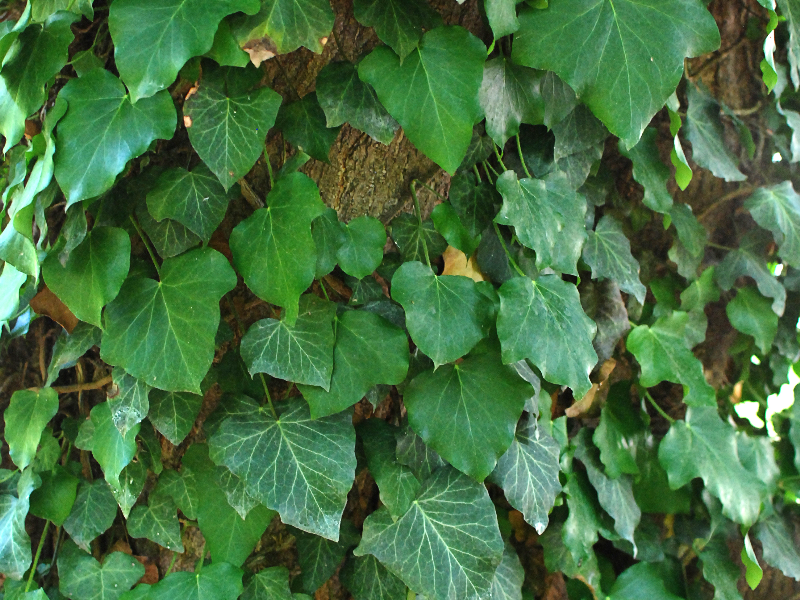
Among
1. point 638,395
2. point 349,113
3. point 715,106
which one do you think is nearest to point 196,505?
point 349,113

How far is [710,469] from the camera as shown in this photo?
1189mm

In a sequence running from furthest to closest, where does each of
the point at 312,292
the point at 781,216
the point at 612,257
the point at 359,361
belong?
the point at 781,216 → the point at 612,257 → the point at 312,292 → the point at 359,361

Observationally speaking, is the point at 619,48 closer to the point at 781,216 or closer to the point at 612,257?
the point at 612,257

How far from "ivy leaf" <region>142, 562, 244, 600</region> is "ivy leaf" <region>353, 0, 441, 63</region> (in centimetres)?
74

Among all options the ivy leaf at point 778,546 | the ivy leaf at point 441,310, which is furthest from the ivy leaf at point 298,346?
the ivy leaf at point 778,546

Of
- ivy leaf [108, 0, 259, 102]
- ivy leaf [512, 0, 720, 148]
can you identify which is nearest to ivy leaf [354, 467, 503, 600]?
ivy leaf [512, 0, 720, 148]

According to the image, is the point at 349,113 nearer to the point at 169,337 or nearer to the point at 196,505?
the point at 169,337

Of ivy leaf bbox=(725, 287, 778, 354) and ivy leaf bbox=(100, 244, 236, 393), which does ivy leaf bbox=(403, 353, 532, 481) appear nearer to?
ivy leaf bbox=(100, 244, 236, 393)

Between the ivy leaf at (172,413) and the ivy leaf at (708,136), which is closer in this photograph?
the ivy leaf at (172,413)

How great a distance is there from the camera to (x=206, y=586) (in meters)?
0.90

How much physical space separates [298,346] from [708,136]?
0.88m

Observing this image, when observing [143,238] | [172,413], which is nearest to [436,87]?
[143,238]

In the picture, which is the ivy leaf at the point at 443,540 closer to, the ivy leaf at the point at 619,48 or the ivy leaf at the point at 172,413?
the ivy leaf at the point at 172,413

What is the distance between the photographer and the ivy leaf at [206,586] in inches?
35.2
